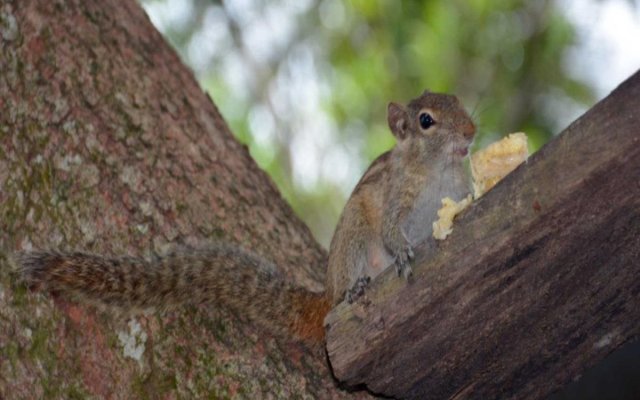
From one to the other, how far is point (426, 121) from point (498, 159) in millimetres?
803

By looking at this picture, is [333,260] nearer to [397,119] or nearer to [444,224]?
[397,119]

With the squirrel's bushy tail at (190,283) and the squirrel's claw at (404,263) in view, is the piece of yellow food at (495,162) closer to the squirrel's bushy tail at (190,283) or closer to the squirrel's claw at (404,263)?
the squirrel's claw at (404,263)

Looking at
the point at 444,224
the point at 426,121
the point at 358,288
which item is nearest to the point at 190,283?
the point at 358,288

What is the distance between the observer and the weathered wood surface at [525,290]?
2.23 meters

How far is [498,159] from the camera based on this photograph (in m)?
2.79

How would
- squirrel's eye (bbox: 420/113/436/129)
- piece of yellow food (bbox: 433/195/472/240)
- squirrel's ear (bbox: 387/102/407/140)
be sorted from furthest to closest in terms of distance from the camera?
squirrel's ear (bbox: 387/102/407/140)
squirrel's eye (bbox: 420/113/436/129)
piece of yellow food (bbox: 433/195/472/240)

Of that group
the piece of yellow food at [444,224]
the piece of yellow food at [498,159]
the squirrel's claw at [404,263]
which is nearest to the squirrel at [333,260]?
the squirrel's claw at [404,263]

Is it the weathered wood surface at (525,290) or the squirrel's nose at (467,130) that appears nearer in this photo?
the weathered wood surface at (525,290)

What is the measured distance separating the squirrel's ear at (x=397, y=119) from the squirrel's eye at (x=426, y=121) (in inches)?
3.8

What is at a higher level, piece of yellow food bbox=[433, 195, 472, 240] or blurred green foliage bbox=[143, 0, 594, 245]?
blurred green foliage bbox=[143, 0, 594, 245]

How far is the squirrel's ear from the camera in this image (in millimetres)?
3668

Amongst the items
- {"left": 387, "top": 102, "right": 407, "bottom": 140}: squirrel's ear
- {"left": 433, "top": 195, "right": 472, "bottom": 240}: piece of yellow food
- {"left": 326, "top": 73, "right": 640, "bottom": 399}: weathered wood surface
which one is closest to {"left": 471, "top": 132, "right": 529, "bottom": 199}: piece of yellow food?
{"left": 433, "top": 195, "right": 472, "bottom": 240}: piece of yellow food

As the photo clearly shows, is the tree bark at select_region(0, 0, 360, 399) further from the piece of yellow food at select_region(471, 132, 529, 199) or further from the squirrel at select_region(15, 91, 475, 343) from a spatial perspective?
the piece of yellow food at select_region(471, 132, 529, 199)

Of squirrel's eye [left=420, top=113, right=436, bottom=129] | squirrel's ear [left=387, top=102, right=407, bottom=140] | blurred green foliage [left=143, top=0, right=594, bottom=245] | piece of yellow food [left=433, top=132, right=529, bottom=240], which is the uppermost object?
blurred green foliage [left=143, top=0, right=594, bottom=245]
